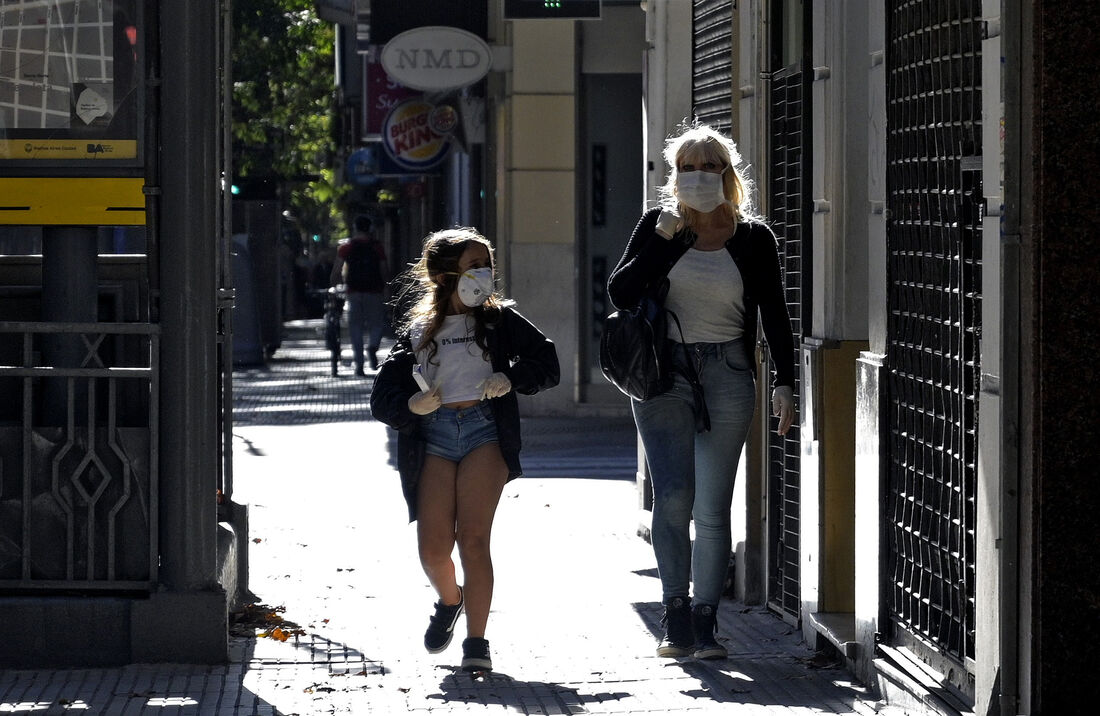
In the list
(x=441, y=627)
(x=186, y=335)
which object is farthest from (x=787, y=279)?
(x=186, y=335)

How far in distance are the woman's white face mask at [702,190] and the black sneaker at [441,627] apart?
5.19ft

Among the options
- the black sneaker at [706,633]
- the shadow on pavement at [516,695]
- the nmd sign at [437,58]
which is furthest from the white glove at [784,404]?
the nmd sign at [437,58]

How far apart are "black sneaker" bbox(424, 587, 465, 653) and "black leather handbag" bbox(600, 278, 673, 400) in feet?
3.18

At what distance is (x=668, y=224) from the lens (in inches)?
249

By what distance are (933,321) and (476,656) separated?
194 centimetres

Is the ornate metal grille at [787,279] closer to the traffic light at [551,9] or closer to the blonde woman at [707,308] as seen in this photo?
the blonde woman at [707,308]

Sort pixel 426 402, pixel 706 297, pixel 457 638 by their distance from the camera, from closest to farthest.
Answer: pixel 426 402 → pixel 706 297 → pixel 457 638

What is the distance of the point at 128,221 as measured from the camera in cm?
648

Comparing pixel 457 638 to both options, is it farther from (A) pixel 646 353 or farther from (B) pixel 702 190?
(B) pixel 702 190

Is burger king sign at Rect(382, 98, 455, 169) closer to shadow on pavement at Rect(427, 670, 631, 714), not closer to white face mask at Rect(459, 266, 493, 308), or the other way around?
white face mask at Rect(459, 266, 493, 308)

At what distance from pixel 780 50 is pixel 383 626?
2.79 meters

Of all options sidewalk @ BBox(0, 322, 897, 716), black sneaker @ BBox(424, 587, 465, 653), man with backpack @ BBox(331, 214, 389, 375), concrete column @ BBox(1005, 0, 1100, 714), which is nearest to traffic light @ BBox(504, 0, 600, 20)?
sidewalk @ BBox(0, 322, 897, 716)

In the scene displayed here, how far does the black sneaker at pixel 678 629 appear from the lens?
652 centimetres

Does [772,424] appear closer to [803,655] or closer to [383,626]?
[803,655]
